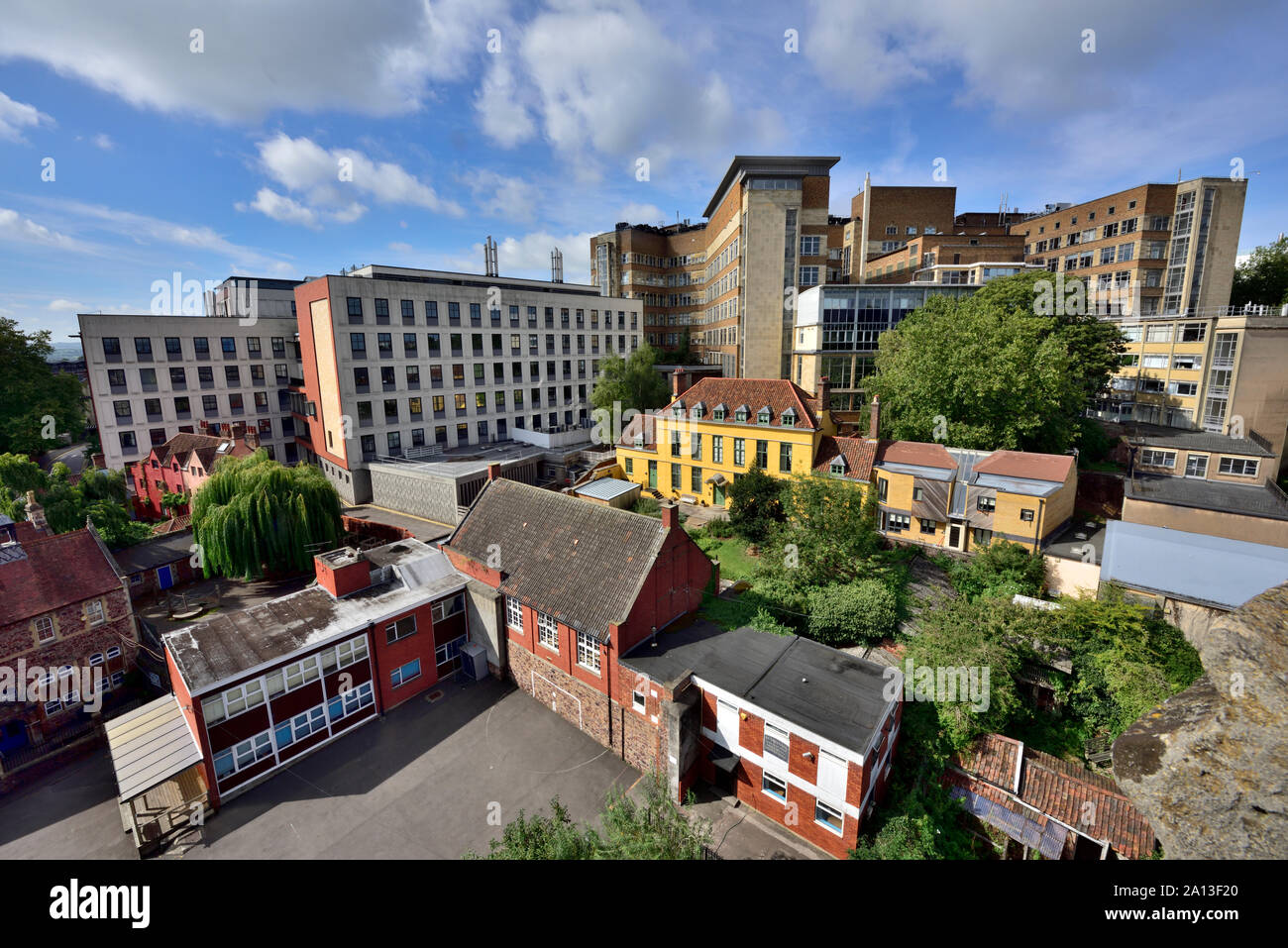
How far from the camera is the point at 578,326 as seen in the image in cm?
6131

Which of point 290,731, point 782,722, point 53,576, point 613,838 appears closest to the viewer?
point 613,838

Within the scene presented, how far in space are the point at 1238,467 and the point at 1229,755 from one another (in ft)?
139

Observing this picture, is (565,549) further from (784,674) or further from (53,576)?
(53,576)

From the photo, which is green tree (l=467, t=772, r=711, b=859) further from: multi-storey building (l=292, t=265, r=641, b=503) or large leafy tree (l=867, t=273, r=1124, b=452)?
multi-storey building (l=292, t=265, r=641, b=503)

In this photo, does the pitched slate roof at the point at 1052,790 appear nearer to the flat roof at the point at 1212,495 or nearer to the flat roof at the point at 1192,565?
the flat roof at the point at 1192,565

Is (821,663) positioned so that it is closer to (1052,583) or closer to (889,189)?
(1052,583)

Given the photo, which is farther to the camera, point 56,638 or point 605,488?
point 605,488

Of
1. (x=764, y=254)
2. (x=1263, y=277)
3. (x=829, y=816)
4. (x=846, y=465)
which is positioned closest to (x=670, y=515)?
(x=829, y=816)

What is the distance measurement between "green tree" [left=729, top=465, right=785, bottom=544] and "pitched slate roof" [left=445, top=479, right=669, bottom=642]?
13.6 m

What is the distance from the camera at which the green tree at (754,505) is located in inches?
1345

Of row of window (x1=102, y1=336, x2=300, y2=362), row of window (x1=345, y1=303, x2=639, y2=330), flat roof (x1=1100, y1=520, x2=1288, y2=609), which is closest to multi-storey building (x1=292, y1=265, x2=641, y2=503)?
row of window (x1=345, y1=303, x2=639, y2=330)

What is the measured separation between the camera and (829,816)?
16.4 m
